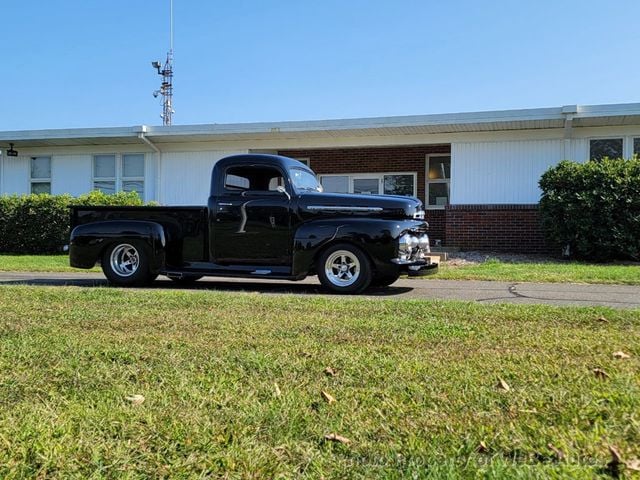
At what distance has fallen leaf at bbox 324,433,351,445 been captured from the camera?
8.29ft

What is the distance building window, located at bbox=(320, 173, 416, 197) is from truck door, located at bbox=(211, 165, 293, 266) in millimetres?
9387

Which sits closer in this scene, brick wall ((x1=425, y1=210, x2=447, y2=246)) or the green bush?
the green bush

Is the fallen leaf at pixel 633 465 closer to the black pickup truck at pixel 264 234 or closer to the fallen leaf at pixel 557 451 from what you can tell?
the fallen leaf at pixel 557 451

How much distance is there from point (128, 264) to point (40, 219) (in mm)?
8023

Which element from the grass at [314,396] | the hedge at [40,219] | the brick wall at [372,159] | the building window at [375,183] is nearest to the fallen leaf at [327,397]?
the grass at [314,396]

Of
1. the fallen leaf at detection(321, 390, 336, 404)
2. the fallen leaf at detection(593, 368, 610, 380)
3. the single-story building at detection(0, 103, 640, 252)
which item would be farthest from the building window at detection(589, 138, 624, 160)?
the fallen leaf at detection(321, 390, 336, 404)

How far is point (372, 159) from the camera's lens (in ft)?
59.5

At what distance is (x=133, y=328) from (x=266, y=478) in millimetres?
2958

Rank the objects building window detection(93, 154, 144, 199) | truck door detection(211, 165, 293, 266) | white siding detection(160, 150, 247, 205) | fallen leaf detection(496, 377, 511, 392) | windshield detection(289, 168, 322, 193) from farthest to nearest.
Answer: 1. building window detection(93, 154, 144, 199)
2. white siding detection(160, 150, 247, 205)
3. windshield detection(289, 168, 322, 193)
4. truck door detection(211, 165, 293, 266)
5. fallen leaf detection(496, 377, 511, 392)

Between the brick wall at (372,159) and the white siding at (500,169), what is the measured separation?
1805 mm

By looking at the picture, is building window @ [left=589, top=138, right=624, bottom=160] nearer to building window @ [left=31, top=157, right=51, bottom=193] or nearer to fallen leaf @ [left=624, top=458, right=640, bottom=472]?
fallen leaf @ [left=624, top=458, right=640, bottom=472]

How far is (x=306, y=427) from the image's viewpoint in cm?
268

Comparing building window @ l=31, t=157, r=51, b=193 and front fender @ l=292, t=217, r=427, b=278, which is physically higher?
building window @ l=31, t=157, r=51, b=193

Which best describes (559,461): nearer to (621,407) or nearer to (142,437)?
(621,407)
